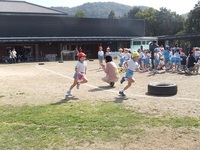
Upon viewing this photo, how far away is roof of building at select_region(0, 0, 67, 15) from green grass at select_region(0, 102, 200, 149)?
1398 inches

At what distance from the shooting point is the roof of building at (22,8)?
41.7 metres

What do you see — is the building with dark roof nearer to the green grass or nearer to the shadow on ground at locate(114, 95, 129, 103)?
the shadow on ground at locate(114, 95, 129, 103)

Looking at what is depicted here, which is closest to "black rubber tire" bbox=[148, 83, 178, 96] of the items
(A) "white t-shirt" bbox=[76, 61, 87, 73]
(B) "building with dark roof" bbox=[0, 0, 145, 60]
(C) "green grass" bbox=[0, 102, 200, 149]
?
(C) "green grass" bbox=[0, 102, 200, 149]

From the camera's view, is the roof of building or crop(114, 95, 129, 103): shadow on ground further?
the roof of building

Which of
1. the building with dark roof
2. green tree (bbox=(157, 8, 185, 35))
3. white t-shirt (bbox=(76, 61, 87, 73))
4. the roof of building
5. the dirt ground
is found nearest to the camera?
the dirt ground

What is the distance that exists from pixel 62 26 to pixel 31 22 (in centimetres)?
443

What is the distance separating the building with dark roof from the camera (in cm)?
3656

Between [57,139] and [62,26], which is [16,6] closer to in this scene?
[62,26]

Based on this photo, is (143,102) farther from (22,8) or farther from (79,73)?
(22,8)

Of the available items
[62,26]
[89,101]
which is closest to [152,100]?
[89,101]

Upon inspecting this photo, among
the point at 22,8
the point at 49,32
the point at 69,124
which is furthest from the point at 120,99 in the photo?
the point at 22,8

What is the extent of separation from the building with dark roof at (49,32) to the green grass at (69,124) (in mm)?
28285

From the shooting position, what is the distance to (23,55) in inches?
1448

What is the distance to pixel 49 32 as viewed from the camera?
39312 mm
